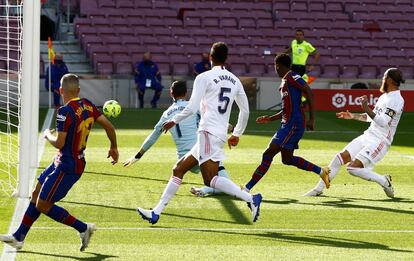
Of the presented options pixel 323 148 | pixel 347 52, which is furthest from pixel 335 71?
pixel 323 148

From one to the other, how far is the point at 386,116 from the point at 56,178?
5.07 m

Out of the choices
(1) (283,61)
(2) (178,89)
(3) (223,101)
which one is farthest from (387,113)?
(3) (223,101)

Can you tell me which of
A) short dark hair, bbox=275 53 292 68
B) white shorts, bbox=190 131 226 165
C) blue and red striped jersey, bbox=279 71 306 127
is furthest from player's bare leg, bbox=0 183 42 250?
blue and red striped jersey, bbox=279 71 306 127

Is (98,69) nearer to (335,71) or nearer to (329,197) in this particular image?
(335,71)

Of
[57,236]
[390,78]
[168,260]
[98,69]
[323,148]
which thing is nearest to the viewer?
[168,260]

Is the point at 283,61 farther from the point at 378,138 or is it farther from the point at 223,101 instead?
the point at 223,101

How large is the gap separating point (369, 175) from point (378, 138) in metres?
0.49

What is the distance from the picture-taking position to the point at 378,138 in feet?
43.7

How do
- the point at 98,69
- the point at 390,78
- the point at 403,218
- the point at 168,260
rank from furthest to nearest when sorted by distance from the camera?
the point at 98,69 → the point at 390,78 → the point at 403,218 → the point at 168,260

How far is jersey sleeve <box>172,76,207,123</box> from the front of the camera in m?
10.5

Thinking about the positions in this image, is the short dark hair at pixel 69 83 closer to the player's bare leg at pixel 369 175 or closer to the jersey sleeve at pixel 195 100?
the jersey sleeve at pixel 195 100

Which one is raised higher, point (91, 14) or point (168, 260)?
point (91, 14)

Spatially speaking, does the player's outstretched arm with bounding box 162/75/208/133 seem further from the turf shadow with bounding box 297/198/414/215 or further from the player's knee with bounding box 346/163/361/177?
the player's knee with bounding box 346/163/361/177

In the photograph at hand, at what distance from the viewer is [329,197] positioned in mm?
13438
